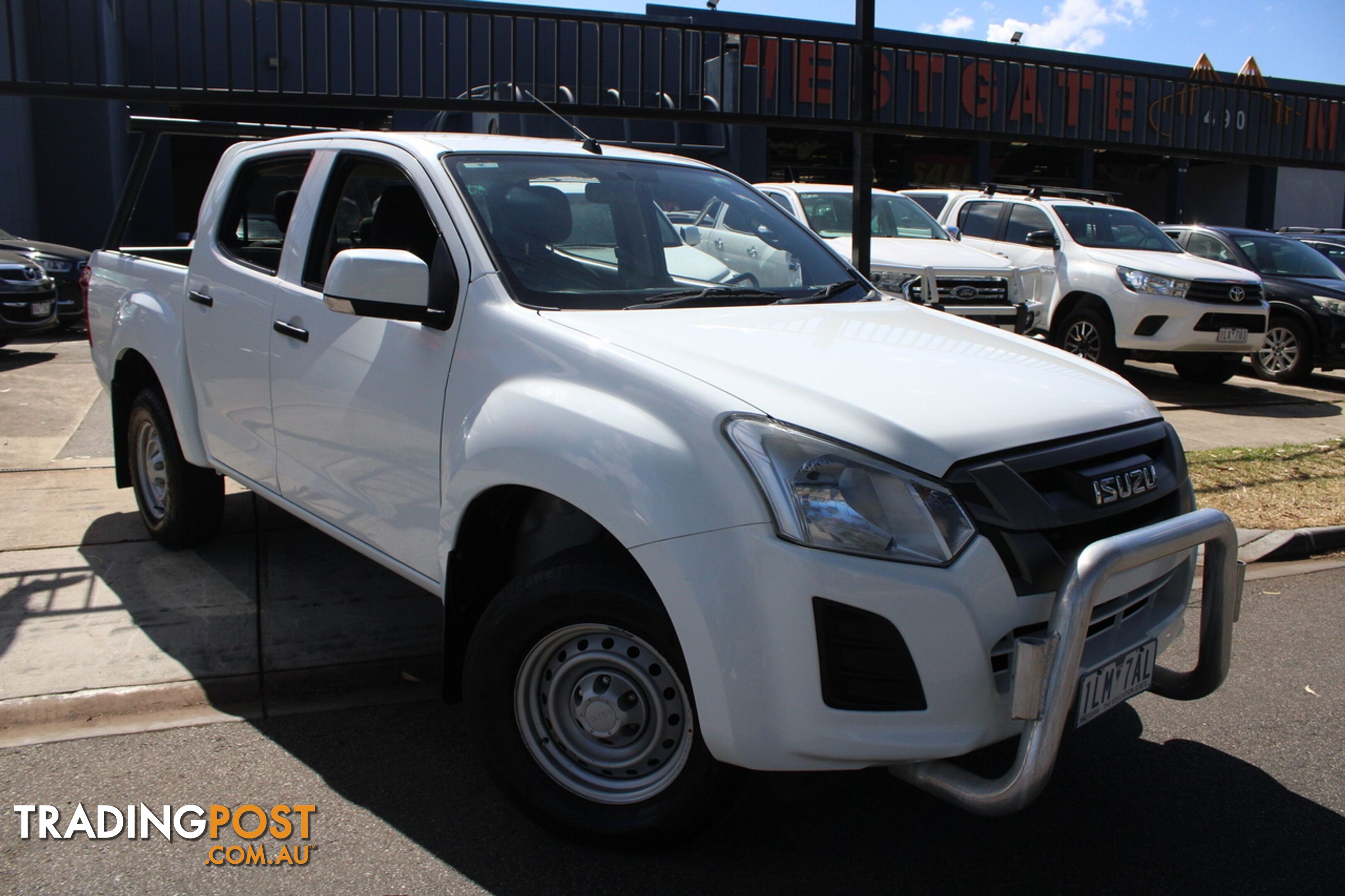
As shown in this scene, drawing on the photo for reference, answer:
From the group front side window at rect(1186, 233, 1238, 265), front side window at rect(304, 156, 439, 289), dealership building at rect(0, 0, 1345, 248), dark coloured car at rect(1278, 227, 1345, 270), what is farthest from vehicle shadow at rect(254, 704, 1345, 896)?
dark coloured car at rect(1278, 227, 1345, 270)

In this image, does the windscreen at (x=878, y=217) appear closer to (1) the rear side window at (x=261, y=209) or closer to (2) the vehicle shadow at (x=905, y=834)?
(1) the rear side window at (x=261, y=209)

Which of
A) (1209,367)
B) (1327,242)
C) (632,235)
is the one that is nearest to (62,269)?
(632,235)

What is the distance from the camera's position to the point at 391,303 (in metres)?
3.20

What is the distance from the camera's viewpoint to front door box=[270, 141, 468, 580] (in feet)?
10.8

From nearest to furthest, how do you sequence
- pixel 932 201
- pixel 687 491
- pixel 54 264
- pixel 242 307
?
pixel 687 491 < pixel 242 307 < pixel 932 201 < pixel 54 264

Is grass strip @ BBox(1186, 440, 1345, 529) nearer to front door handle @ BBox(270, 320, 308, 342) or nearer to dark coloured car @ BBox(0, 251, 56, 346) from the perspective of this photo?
front door handle @ BBox(270, 320, 308, 342)

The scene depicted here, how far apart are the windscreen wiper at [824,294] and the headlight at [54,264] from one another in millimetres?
12491

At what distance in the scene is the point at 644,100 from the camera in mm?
6469

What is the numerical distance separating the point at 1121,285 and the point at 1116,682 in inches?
354

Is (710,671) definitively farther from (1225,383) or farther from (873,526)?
(1225,383)

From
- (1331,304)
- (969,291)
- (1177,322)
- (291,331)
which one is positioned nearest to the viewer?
(291,331)

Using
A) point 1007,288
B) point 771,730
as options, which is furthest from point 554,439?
point 1007,288

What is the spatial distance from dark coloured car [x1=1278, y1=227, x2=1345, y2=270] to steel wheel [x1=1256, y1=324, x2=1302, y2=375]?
2.27m

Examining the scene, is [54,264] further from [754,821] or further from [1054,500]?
[1054,500]
